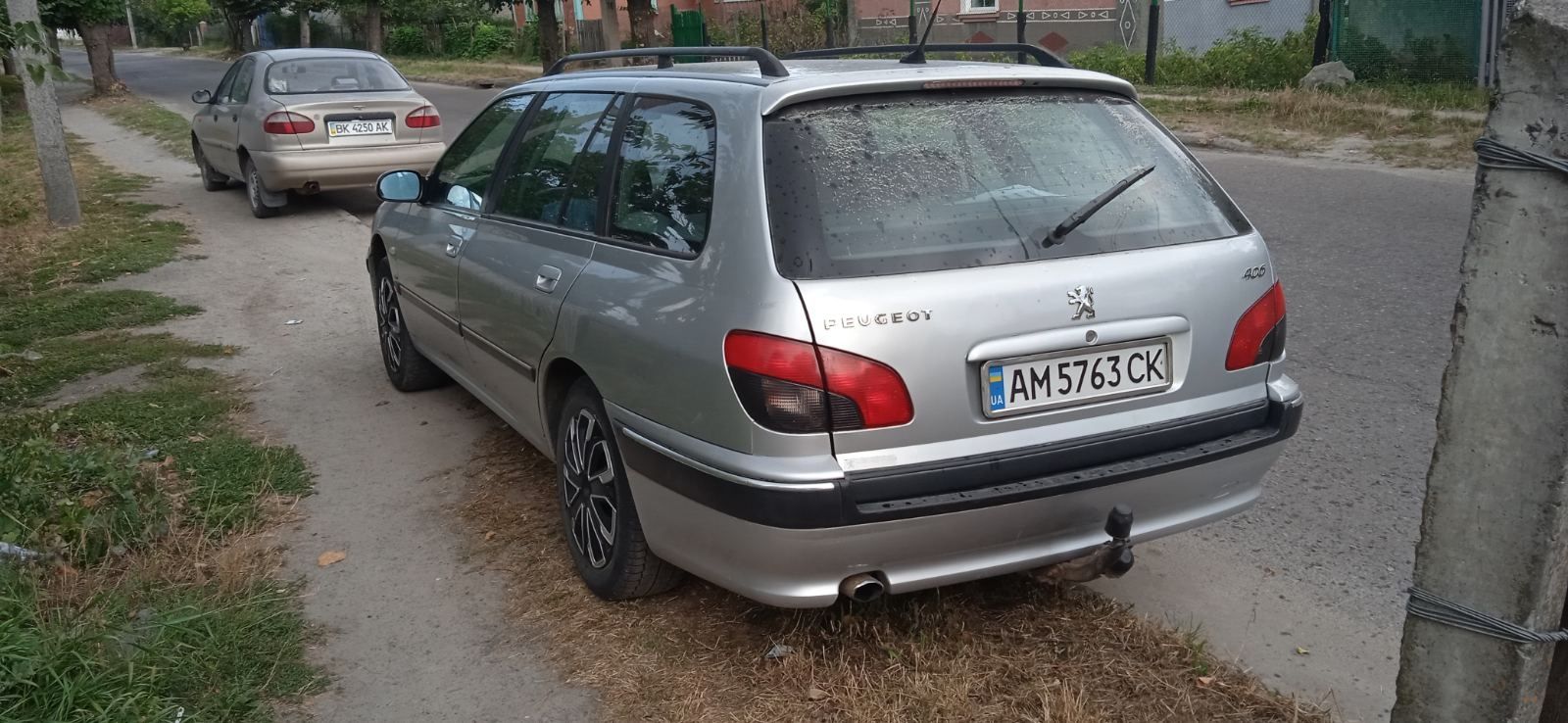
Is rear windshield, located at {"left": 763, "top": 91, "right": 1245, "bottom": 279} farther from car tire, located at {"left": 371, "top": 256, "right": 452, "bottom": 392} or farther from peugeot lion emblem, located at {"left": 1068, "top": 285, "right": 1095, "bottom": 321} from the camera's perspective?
car tire, located at {"left": 371, "top": 256, "right": 452, "bottom": 392}

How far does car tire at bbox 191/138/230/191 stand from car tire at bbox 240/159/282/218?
1.76 metres

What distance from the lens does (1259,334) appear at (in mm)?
3457

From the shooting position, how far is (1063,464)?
3.16 meters

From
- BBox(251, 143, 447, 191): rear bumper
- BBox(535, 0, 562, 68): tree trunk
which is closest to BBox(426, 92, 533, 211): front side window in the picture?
BBox(251, 143, 447, 191): rear bumper

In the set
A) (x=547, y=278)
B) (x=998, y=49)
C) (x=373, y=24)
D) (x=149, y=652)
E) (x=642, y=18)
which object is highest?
(x=373, y=24)

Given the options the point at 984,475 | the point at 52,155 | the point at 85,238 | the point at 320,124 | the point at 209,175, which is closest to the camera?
the point at 984,475

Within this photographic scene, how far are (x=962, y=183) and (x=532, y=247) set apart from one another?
5.27ft

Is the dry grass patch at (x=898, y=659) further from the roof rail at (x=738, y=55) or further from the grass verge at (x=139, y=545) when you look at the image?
the roof rail at (x=738, y=55)

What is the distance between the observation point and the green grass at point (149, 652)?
3.16m

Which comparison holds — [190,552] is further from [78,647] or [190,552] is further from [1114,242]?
[1114,242]

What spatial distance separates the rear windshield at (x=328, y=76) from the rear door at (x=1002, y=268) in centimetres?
963

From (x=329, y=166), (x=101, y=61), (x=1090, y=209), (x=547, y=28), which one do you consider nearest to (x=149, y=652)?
(x=1090, y=209)

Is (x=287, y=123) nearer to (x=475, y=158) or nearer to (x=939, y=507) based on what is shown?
(x=475, y=158)

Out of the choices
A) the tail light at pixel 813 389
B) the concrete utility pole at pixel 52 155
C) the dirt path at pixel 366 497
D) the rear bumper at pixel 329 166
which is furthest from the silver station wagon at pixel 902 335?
the concrete utility pole at pixel 52 155
